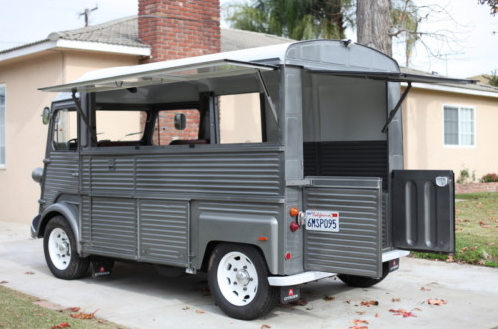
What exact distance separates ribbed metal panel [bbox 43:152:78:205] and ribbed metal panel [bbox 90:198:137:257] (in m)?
0.56

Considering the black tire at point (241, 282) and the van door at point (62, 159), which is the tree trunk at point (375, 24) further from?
the black tire at point (241, 282)

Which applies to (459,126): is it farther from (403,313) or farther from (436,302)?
Answer: (403,313)

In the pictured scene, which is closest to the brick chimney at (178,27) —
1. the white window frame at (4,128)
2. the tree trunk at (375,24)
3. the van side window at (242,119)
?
the white window frame at (4,128)

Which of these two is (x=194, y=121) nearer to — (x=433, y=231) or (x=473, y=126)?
(x=433, y=231)

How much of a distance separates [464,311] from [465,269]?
2.28 m

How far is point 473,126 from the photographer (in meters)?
21.6

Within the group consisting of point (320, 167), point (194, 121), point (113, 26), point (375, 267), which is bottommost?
point (375, 267)

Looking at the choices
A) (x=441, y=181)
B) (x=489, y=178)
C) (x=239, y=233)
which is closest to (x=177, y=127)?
(x=239, y=233)

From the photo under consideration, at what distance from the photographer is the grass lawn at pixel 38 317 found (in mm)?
6223

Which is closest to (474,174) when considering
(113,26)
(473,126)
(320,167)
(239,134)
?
(473,126)

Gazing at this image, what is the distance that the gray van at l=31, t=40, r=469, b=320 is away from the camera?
6.42 metres

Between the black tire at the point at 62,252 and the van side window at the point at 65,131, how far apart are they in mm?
925

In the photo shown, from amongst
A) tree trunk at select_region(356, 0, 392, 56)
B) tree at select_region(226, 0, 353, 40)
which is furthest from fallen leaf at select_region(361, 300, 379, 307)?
tree at select_region(226, 0, 353, 40)

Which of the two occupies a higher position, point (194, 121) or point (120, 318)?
point (194, 121)
